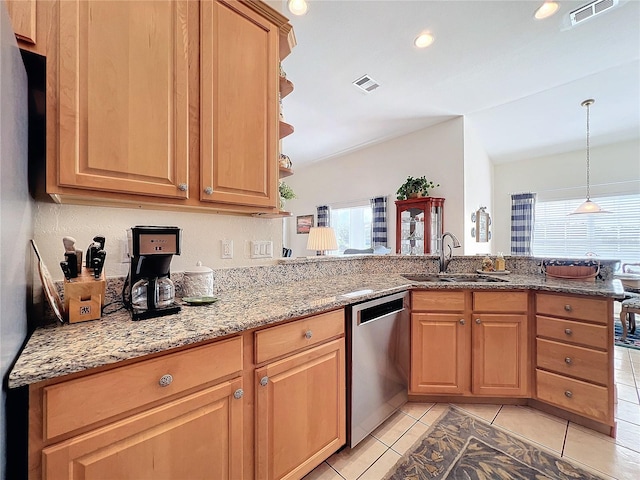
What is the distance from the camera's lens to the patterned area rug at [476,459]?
133 cm

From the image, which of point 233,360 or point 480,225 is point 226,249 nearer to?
point 233,360

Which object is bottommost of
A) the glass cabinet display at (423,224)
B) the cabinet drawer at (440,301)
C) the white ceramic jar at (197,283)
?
the cabinet drawer at (440,301)

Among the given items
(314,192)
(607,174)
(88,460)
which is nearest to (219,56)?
(88,460)

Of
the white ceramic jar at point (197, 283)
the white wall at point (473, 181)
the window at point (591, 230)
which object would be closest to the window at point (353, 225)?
the white wall at point (473, 181)

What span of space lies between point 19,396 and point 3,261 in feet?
1.15

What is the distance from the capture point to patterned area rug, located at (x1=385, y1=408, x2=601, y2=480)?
1.33 m

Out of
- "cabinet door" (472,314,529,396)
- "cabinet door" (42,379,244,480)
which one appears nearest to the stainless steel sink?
"cabinet door" (472,314,529,396)

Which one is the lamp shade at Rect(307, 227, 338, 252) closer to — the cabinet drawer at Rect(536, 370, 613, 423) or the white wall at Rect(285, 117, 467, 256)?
the cabinet drawer at Rect(536, 370, 613, 423)

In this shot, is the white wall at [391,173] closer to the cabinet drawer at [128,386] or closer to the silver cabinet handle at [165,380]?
the cabinet drawer at [128,386]

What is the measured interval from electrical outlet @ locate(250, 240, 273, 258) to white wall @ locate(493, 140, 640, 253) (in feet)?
17.7

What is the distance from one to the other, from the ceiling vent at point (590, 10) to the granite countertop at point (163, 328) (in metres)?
2.18

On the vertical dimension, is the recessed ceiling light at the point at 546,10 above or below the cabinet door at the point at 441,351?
above

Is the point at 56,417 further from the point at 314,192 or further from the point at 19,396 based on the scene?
the point at 314,192

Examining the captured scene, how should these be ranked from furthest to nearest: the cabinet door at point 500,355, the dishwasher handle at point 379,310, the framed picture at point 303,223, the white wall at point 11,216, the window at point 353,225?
the framed picture at point 303,223, the window at point 353,225, the cabinet door at point 500,355, the dishwasher handle at point 379,310, the white wall at point 11,216
